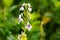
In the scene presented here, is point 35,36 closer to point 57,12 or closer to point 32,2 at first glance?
point 57,12

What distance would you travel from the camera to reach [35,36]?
278 centimetres

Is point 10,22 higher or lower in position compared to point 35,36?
higher

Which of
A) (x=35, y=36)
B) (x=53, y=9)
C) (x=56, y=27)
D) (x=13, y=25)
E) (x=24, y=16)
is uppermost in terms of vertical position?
(x=53, y=9)

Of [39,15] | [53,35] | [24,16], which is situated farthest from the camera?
[39,15]

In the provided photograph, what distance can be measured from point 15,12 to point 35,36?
1038 mm

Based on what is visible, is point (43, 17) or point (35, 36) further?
point (43, 17)

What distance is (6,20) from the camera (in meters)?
3.26

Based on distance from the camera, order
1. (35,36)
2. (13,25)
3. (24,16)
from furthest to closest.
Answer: (13,25) < (35,36) < (24,16)

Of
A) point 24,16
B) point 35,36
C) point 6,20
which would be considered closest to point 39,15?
point 6,20

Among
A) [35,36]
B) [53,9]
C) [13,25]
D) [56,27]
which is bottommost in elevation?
[35,36]

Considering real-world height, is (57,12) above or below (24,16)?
above

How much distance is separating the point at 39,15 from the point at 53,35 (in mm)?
428

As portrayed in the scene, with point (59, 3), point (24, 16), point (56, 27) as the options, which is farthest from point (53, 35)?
point (24, 16)

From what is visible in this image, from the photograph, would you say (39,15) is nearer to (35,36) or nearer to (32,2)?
(32,2)
